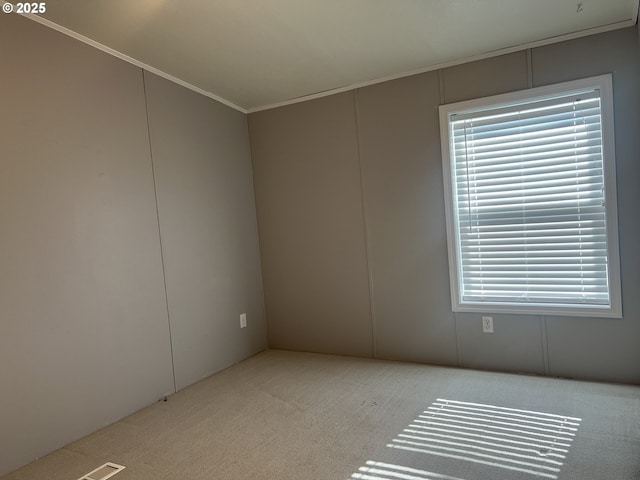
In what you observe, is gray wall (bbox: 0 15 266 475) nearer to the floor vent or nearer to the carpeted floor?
the carpeted floor

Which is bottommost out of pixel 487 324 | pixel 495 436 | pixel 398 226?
pixel 495 436

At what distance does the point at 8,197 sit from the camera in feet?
6.93

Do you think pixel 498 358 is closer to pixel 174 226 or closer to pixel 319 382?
pixel 319 382

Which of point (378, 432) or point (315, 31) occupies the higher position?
point (315, 31)

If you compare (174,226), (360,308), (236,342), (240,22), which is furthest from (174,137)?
(360,308)

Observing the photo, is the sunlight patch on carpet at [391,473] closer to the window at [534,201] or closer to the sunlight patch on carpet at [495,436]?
the sunlight patch on carpet at [495,436]

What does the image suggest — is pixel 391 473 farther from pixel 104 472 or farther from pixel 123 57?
pixel 123 57

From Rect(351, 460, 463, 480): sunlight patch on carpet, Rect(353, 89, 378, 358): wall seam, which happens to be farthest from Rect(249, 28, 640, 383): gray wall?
Rect(351, 460, 463, 480): sunlight patch on carpet

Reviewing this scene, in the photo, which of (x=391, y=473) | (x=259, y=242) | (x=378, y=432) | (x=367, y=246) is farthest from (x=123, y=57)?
(x=391, y=473)

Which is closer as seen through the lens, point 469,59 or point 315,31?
point 315,31

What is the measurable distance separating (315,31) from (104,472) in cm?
262

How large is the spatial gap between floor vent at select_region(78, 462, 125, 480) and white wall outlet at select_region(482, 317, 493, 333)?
244cm

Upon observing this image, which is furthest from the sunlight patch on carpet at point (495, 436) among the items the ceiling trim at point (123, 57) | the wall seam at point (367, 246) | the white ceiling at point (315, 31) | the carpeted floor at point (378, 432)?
the ceiling trim at point (123, 57)

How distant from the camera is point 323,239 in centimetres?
366
